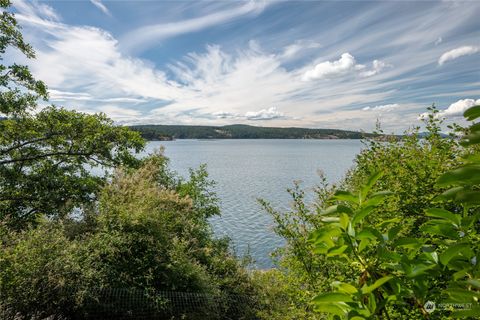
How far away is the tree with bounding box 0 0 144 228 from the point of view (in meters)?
12.4

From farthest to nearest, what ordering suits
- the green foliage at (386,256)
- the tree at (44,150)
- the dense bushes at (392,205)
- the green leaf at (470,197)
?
1. the tree at (44,150)
2. the dense bushes at (392,205)
3. the green foliage at (386,256)
4. the green leaf at (470,197)

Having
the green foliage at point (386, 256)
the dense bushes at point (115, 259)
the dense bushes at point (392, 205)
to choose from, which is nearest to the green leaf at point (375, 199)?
the green foliage at point (386, 256)

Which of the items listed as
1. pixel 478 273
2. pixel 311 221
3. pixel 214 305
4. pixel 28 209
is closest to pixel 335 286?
pixel 478 273

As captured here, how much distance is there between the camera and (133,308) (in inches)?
407

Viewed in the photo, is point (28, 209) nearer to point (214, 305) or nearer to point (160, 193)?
point (160, 193)

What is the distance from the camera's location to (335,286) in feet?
3.38

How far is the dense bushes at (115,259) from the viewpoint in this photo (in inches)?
349

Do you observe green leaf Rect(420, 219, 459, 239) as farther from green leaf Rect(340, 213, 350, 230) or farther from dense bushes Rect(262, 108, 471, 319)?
dense bushes Rect(262, 108, 471, 319)

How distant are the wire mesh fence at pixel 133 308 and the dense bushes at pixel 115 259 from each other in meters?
0.07

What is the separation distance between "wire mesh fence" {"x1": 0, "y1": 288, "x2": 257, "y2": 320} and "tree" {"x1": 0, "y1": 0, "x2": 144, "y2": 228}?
4.10m

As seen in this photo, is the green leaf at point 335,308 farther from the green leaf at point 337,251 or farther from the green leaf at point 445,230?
the green leaf at point 445,230

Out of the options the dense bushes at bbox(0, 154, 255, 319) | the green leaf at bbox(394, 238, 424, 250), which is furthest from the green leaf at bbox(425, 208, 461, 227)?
the dense bushes at bbox(0, 154, 255, 319)

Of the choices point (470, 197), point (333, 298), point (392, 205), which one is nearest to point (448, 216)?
point (470, 197)

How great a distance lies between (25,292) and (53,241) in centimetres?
156
